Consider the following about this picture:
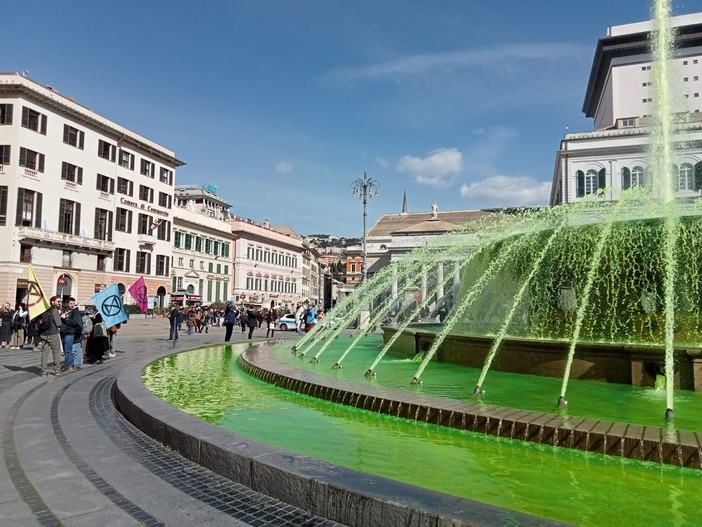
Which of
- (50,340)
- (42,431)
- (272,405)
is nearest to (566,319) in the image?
(272,405)

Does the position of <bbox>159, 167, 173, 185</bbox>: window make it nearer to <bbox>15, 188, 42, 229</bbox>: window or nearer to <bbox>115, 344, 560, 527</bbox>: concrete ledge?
<bbox>15, 188, 42, 229</bbox>: window

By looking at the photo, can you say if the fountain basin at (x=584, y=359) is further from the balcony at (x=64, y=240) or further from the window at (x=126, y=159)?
the window at (x=126, y=159)

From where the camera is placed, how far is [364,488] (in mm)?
3396

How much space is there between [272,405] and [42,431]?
2834 mm

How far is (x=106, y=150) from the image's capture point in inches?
1939

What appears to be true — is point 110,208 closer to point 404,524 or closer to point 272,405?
point 272,405

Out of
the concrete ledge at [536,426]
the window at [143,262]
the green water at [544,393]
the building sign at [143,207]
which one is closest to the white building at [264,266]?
the building sign at [143,207]

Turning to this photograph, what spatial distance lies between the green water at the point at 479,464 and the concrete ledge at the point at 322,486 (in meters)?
0.79

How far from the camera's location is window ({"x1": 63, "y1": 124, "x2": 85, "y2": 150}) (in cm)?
4397

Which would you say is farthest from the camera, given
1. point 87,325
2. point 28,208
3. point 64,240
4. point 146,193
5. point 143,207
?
point 146,193

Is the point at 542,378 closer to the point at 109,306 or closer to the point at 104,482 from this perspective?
the point at 104,482

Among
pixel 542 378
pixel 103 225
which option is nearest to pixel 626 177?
pixel 103 225

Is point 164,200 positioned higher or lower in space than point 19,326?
higher

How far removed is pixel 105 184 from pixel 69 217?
18.9 ft
